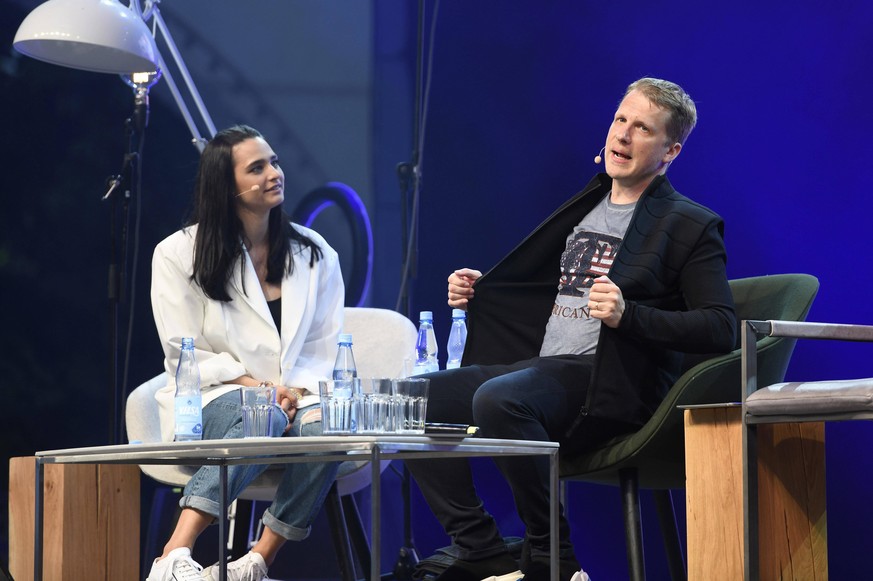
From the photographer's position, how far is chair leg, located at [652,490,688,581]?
2.98 meters

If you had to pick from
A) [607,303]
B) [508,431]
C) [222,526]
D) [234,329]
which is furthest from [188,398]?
[607,303]

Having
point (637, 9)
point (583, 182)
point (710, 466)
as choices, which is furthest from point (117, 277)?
point (710, 466)

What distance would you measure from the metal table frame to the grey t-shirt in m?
0.65

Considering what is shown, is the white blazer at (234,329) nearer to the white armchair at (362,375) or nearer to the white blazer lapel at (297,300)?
the white blazer lapel at (297,300)

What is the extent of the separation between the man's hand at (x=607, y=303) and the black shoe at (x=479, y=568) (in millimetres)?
614

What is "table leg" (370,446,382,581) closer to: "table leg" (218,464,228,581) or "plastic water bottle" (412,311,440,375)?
"table leg" (218,464,228,581)

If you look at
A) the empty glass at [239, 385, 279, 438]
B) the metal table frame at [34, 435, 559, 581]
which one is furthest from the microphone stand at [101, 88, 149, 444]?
the empty glass at [239, 385, 279, 438]

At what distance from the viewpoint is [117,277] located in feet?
12.7

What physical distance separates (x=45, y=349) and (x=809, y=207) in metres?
2.83

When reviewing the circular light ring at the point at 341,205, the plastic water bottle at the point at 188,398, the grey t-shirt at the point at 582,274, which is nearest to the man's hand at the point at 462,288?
the grey t-shirt at the point at 582,274

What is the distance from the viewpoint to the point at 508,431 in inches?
102

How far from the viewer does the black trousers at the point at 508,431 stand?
2.59m

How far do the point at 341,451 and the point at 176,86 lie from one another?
277 centimetres

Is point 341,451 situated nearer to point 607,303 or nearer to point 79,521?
point 607,303
